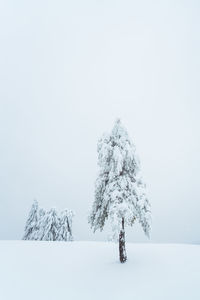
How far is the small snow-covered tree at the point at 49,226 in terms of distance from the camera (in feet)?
120

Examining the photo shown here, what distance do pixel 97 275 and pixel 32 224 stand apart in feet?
88.8

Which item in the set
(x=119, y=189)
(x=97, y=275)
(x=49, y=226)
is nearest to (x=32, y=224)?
(x=49, y=226)

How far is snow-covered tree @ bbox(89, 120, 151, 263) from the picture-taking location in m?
15.4

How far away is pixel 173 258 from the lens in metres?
17.7

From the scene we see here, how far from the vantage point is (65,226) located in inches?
1483

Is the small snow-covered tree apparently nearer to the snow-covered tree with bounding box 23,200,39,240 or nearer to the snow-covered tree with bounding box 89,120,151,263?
the snow-covered tree with bounding box 23,200,39,240

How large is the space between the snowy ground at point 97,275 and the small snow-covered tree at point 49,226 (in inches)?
632

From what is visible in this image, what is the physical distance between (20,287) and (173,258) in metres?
10.9

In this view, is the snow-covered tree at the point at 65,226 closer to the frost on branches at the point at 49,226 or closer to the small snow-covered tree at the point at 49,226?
the frost on branches at the point at 49,226

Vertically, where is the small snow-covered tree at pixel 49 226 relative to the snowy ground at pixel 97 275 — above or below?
above

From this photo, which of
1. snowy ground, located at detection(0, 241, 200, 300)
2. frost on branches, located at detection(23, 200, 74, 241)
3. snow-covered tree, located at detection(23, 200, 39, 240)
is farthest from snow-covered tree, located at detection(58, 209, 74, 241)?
snowy ground, located at detection(0, 241, 200, 300)

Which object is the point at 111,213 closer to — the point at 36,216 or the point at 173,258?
the point at 173,258

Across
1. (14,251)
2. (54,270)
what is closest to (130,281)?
(54,270)

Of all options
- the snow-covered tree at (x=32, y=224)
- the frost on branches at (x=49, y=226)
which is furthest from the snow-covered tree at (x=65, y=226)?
the snow-covered tree at (x=32, y=224)
